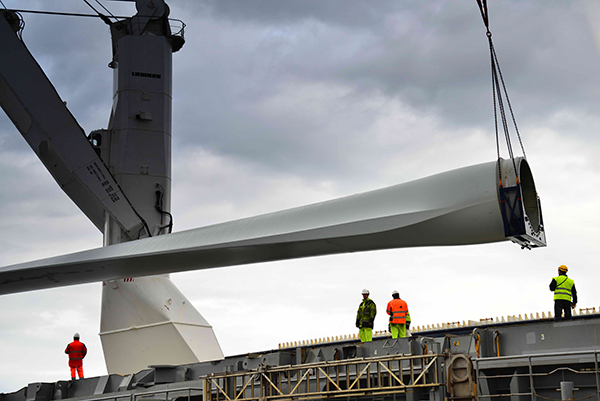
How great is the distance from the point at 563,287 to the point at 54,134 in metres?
13.9

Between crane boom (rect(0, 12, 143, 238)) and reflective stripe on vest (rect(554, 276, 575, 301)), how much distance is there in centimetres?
1228

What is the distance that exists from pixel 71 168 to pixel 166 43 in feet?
17.7

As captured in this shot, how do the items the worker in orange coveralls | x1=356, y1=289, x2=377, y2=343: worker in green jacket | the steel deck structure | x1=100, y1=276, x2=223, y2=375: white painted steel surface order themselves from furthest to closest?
x1=100, y1=276, x2=223, y2=375: white painted steel surface < the worker in orange coveralls < x1=356, y1=289, x2=377, y2=343: worker in green jacket < the steel deck structure

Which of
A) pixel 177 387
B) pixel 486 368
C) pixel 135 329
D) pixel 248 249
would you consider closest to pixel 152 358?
pixel 135 329

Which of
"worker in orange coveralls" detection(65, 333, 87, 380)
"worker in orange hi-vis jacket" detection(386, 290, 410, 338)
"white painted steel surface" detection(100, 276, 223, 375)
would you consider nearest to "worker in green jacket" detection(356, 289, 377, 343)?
"worker in orange hi-vis jacket" detection(386, 290, 410, 338)

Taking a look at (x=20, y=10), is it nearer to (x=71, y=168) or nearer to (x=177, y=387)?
(x=71, y=168)

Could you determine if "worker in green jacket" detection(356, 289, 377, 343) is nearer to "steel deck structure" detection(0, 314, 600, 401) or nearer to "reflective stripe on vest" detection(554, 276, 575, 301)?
"steel deck structure" detection(0, 314, 600, 401)

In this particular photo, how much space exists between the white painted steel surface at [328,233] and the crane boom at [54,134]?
503cm

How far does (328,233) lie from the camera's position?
42.1 ft

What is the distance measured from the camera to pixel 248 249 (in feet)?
45.5

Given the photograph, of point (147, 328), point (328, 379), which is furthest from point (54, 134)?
point (328, 379)

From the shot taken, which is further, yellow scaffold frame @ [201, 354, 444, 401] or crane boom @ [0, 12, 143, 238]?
crane boom @ [0, 12, 143, 238]

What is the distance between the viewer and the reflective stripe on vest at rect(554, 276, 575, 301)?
13539mm

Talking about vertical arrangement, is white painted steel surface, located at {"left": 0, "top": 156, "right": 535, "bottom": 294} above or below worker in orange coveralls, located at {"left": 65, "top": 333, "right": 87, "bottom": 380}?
above
